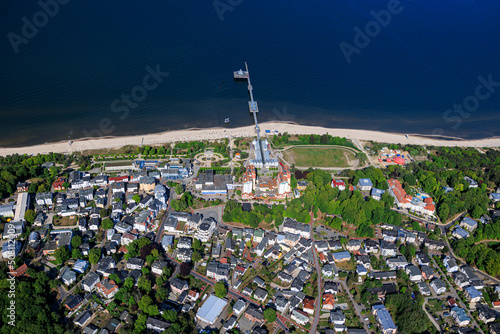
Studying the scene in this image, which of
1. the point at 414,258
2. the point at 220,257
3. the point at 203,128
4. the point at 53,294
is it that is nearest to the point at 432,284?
the point at 414,258

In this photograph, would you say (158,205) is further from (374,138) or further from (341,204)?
(374,138)

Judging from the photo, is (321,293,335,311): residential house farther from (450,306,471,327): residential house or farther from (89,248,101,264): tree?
(89,248,101,264): tree

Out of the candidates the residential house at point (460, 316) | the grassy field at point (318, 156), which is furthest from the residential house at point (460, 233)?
the grassy field at point (318, 156)

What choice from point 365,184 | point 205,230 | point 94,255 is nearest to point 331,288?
point 205,230

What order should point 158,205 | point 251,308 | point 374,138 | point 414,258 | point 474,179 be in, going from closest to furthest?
point 251,308, point 414,258, point 158,205, point 474,179, point 374,138

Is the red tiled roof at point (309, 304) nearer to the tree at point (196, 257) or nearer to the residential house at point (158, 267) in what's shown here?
the tree at point (196, 257)

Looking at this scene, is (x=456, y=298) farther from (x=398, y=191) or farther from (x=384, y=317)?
(x=398, y=191)
